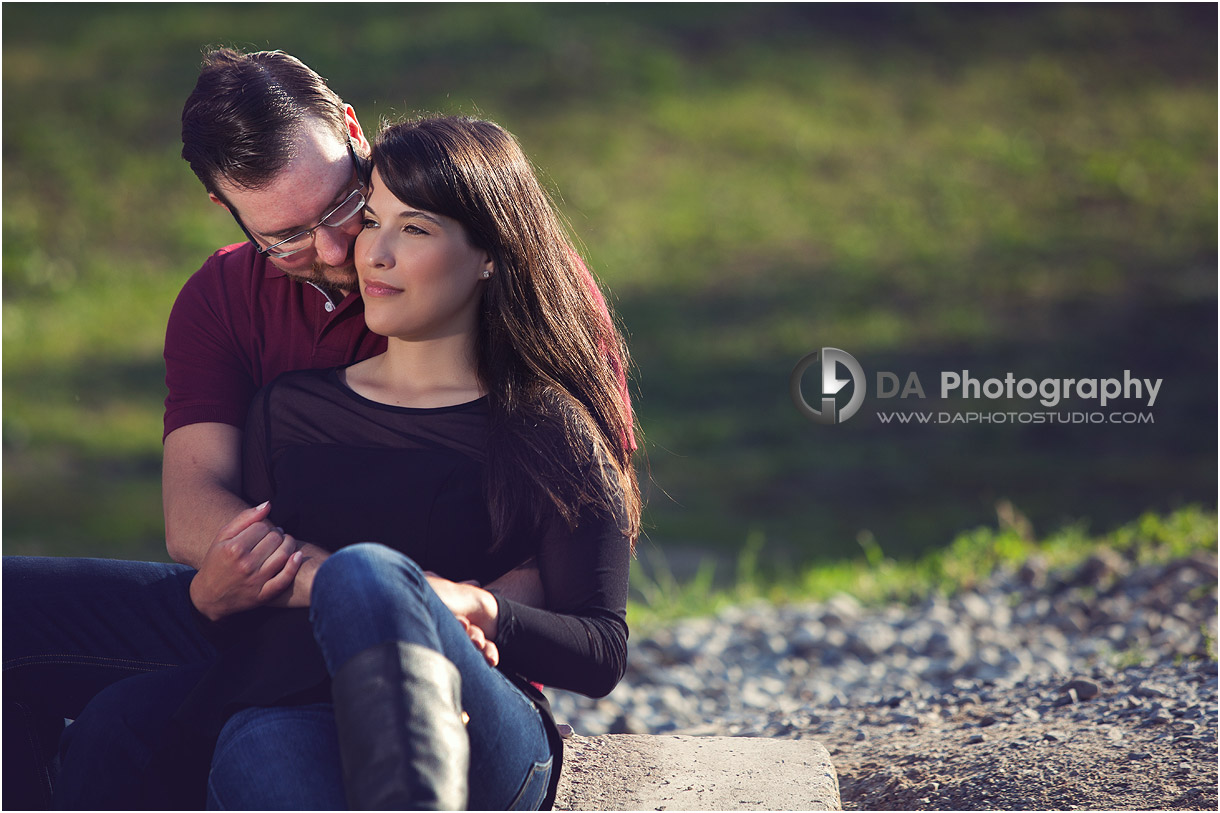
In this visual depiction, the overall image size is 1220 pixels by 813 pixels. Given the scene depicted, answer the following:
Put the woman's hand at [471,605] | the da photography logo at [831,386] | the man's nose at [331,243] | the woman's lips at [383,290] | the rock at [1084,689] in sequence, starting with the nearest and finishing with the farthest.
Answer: the woman's hand at [471,605] → the woman's lips at [383,290] → the man's nose at [331,243] → the rock at [1084,689] → the da photography logo at [831,386]

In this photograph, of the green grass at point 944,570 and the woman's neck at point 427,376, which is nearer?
the woman's neck at point 427,376

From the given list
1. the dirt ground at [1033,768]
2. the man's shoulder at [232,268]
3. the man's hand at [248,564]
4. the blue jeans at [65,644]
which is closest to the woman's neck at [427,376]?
the man's hand at [248,564]

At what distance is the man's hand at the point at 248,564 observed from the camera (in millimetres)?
2176

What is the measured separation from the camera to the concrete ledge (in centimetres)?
250

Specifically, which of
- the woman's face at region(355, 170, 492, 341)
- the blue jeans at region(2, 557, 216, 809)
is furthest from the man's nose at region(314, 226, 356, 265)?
the blue jeans at region(2, 557, 216, 809)

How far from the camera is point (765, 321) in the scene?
36.8 ft

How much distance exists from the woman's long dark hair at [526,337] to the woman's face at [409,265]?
26mm

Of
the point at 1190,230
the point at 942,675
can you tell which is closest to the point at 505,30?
the point at 1190,230

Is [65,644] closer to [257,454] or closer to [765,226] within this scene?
[257,454]

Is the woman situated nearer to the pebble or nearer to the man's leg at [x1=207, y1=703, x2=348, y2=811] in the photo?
the man's leg at [x1=207, y1=703, x2=348, y2=811]

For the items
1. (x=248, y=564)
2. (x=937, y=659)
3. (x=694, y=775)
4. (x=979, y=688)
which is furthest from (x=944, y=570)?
(x=248, y=564)

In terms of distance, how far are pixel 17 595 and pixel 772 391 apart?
320 inches

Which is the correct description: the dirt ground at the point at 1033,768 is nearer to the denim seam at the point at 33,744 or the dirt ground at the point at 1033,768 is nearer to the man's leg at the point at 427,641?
the man's leg at the point at 427,641

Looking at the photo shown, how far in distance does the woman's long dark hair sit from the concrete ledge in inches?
22.5
